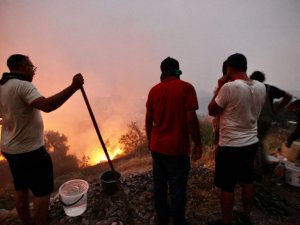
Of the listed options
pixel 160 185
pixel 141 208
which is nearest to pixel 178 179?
pixel 160 185

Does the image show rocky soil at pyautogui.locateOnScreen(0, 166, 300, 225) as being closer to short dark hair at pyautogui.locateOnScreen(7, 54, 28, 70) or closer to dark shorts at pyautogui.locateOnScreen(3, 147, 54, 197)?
dark shorts at pyautogui.locateOnScreen(3, 147, 54, 197)

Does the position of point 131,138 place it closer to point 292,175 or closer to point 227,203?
point 292,175

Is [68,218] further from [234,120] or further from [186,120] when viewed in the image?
[234,120]

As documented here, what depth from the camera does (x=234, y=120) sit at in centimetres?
262

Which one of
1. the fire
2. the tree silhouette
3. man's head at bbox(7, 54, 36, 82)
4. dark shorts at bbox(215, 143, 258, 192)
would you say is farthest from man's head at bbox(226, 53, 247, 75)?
the fire

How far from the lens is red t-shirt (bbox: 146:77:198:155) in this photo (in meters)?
2.56

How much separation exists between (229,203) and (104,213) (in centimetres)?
192

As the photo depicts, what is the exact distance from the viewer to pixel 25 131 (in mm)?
2559

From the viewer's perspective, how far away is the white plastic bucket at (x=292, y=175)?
168 inches

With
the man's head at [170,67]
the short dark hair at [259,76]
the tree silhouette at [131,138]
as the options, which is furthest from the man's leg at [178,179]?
the tree silhouette at [131,138]

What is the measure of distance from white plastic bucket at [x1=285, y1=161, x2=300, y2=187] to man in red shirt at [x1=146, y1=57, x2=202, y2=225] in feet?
8.72

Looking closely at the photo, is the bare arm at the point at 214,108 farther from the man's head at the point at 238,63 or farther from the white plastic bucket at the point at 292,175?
the white plastic bucket at the point at 292,175

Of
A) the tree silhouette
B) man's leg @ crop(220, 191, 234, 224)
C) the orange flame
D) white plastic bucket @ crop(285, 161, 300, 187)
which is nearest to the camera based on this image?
man's leg @ crop(220, 191, 234, 224)

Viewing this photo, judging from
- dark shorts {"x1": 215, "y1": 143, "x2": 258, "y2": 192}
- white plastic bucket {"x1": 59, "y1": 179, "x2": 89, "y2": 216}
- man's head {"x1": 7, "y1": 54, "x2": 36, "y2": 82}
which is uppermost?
man's head {"x1": 7, "y1": 54, "x2": 36, "y2": 82}
